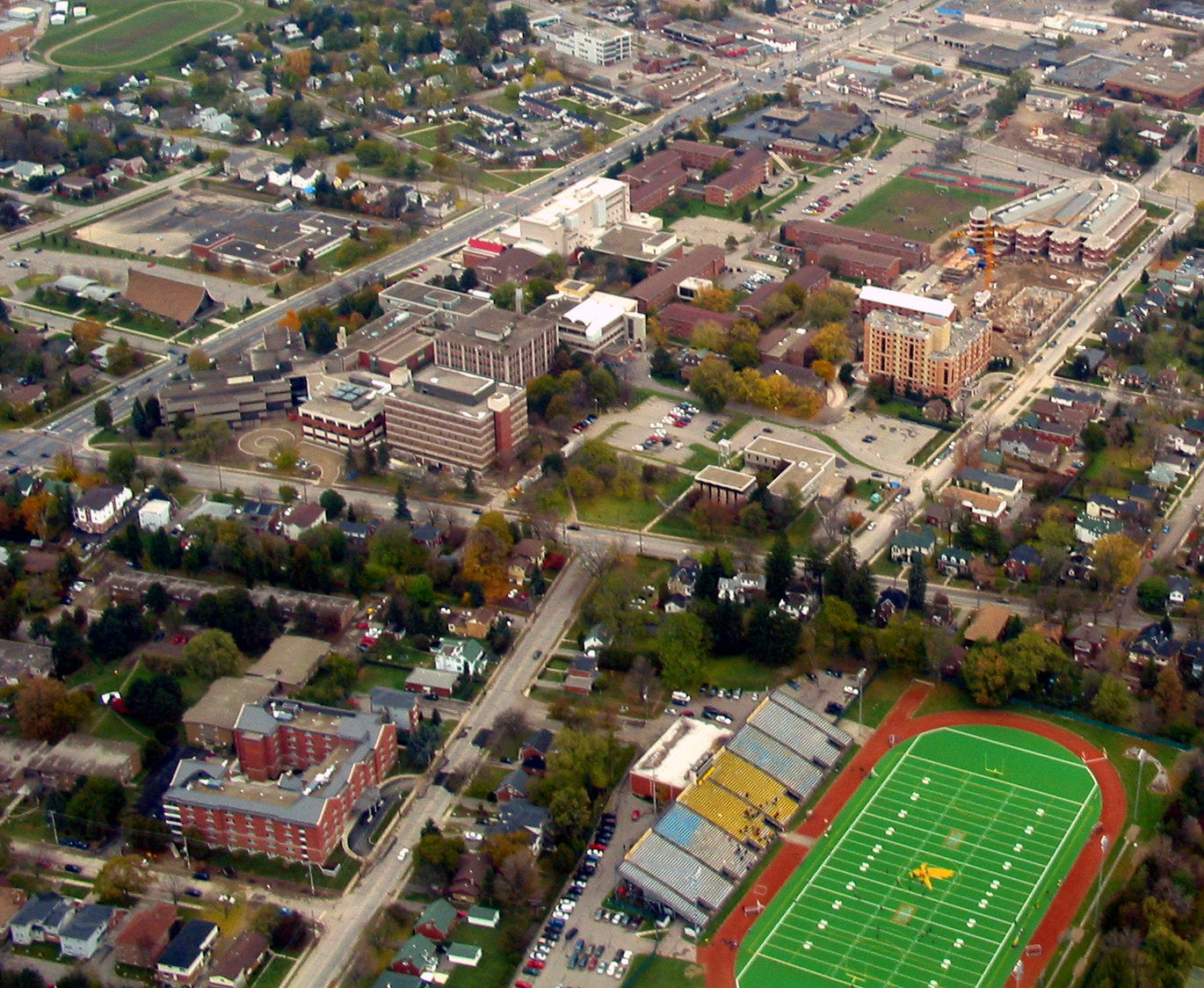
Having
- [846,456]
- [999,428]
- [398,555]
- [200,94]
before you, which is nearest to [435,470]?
[398,555]

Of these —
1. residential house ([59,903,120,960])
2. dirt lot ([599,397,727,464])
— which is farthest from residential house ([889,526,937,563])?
residential house ([59,903,120,960])

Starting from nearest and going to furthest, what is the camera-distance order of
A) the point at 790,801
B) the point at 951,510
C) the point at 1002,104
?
1. the point at 790,801
2. the point at 951,510
3. the point at 1002,104

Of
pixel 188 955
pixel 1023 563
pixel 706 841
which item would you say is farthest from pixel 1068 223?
pixel 188 955

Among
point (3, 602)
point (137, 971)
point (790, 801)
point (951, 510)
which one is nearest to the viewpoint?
point (137, 971)

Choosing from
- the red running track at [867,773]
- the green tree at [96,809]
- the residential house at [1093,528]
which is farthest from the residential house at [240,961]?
the residential house at [1093,528]

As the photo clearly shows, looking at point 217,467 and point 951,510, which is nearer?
point 951,510

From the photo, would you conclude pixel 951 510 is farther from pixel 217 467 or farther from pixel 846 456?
pixel 217 467

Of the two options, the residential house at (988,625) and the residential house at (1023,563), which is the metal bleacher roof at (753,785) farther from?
the residential house at (1023,563)
